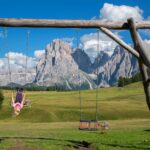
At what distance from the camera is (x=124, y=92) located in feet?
486

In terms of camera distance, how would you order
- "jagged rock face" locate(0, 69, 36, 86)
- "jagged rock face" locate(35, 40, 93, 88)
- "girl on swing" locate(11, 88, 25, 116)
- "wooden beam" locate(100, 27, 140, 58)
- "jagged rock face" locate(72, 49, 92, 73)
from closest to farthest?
"wooden beam" locate(100, 27, 140, 58), "girl on swing" locate(11, 88, 25, 116), "jagged rock face" locate(0, 69, 36, 86), "jagged rock face" locate(72, 49, 92, 73), "jagged rock face" locate(35, 40, 93, 88)

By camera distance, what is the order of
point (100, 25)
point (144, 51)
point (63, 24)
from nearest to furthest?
point (144, 51) < point (63, 24) < point (100, 25)

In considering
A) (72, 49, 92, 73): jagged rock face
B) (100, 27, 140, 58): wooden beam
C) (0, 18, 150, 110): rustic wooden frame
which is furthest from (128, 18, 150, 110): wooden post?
(72, 49, 92, 73): jagged rock face

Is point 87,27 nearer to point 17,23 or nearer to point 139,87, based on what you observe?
point 17,23

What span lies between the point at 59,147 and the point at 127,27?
6178 millimetres

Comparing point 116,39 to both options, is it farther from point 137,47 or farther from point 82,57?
point 82,57

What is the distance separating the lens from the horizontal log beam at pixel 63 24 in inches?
824

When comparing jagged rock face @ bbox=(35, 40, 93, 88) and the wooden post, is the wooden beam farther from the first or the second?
jagged rock face @ bbox=(35, 40, 93, 88)

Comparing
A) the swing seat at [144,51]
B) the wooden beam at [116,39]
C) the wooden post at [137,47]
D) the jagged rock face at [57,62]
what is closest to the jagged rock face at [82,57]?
the jagged rock face at [57,62]

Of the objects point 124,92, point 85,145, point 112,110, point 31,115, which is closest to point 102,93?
point 124,92

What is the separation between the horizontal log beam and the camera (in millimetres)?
20938

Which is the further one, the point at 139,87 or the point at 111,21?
the point at 139,87

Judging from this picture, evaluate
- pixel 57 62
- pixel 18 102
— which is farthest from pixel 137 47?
pixel 57 62

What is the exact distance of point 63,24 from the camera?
21.1 metres
